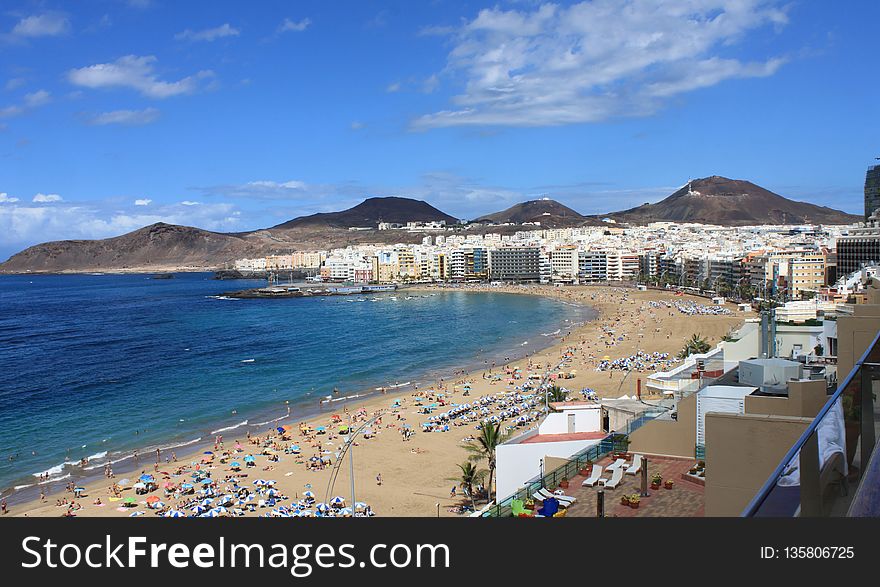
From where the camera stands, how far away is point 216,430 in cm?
2039

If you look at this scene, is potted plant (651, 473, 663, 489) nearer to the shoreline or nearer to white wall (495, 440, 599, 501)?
white wall (495, 440, 599, 501)

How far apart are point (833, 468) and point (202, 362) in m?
32.5

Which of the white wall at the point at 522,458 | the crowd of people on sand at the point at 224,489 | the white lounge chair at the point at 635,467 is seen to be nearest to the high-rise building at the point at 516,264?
the crowd of people on sand at the point at 224,489

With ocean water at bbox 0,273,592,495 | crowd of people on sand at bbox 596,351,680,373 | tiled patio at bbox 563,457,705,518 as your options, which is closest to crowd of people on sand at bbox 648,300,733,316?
ocean water at bbox 0,273,592,495

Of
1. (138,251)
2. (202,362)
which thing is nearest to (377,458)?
(202,362)

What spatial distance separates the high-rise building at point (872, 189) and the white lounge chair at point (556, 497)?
82.1m

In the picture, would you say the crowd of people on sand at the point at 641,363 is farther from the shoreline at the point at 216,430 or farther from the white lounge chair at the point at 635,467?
the white lounge chair at the point at 635,467

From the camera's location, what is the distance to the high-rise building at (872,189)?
7662 cm

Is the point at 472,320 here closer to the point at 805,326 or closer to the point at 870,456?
the point at 805,326

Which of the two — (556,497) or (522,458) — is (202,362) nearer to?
(522,458)

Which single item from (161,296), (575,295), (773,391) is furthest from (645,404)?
(161,296)

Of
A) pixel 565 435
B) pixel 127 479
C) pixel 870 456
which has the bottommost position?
pixel 127 479
